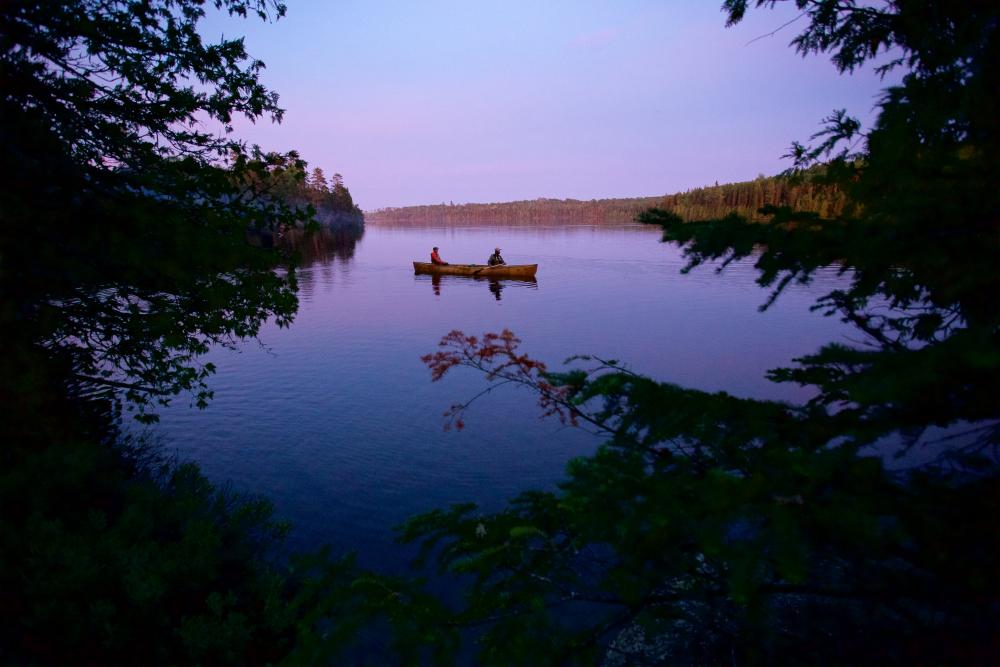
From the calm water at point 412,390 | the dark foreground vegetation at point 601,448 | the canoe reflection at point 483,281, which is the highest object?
the dark foreground vegetation at point 601,448

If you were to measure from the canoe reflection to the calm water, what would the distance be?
1513 millimetres

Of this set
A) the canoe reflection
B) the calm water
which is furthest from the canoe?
the calm water

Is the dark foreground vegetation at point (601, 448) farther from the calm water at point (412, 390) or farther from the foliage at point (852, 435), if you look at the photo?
the calm water at point (412, 390)

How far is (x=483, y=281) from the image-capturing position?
123 ft

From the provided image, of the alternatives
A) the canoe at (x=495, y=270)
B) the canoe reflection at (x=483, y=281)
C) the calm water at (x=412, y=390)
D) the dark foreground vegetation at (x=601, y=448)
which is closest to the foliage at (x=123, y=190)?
the dark foreground vegetation at (x=601, y=448)

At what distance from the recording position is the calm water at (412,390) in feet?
32.2

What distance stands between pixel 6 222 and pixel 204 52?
9.12 ft

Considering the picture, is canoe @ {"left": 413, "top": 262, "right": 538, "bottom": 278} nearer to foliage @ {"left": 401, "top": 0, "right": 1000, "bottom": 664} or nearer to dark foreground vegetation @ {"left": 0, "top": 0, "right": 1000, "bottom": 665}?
dark foreground vegetation @ {"left": 0, "top": 0, "right": 1000, "bottom": 665}

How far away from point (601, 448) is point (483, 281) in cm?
3501

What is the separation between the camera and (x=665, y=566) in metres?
2.55

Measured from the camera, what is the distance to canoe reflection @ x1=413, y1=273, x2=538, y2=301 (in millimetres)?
34906

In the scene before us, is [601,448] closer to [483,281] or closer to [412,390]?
[412,390]

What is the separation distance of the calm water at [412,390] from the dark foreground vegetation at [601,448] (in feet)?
6.92

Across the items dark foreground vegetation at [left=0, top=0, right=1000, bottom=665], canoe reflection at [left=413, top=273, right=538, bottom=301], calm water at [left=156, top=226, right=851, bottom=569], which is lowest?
canoe reflection at [left=413, top=273, right=538, bottom=301]
